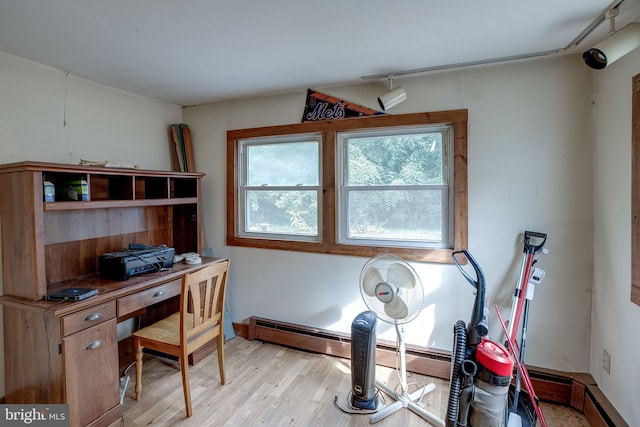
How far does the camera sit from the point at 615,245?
6.01ft

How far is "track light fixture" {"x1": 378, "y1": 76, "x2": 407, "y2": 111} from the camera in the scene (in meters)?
2.31

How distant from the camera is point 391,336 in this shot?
261 centimetres

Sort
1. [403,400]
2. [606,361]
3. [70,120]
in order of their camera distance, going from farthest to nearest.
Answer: [70,120] → [403,400] → [606,361]

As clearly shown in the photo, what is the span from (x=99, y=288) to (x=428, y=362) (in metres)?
2.45

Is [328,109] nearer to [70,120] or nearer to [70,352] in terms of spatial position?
[70,120]

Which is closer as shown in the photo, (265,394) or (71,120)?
(265,394)

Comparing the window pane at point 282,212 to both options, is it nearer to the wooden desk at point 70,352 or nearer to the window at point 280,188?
the window at point 280,188

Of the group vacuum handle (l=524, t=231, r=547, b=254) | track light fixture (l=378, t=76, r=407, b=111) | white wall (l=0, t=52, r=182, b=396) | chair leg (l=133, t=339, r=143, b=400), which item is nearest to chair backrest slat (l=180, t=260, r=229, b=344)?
chair leg (l=133, t=339, r=143, b=400)

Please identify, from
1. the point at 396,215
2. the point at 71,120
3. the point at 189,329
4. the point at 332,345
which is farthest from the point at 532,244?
the point at 71,120

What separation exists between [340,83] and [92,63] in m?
1.87

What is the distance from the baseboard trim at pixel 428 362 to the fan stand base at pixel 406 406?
26 centimetres

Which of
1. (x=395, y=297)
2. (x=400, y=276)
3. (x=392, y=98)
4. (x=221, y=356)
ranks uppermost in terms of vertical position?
(x=392, y=98)

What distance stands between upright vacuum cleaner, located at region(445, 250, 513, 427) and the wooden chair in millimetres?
1597

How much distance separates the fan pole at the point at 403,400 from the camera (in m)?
1.93
